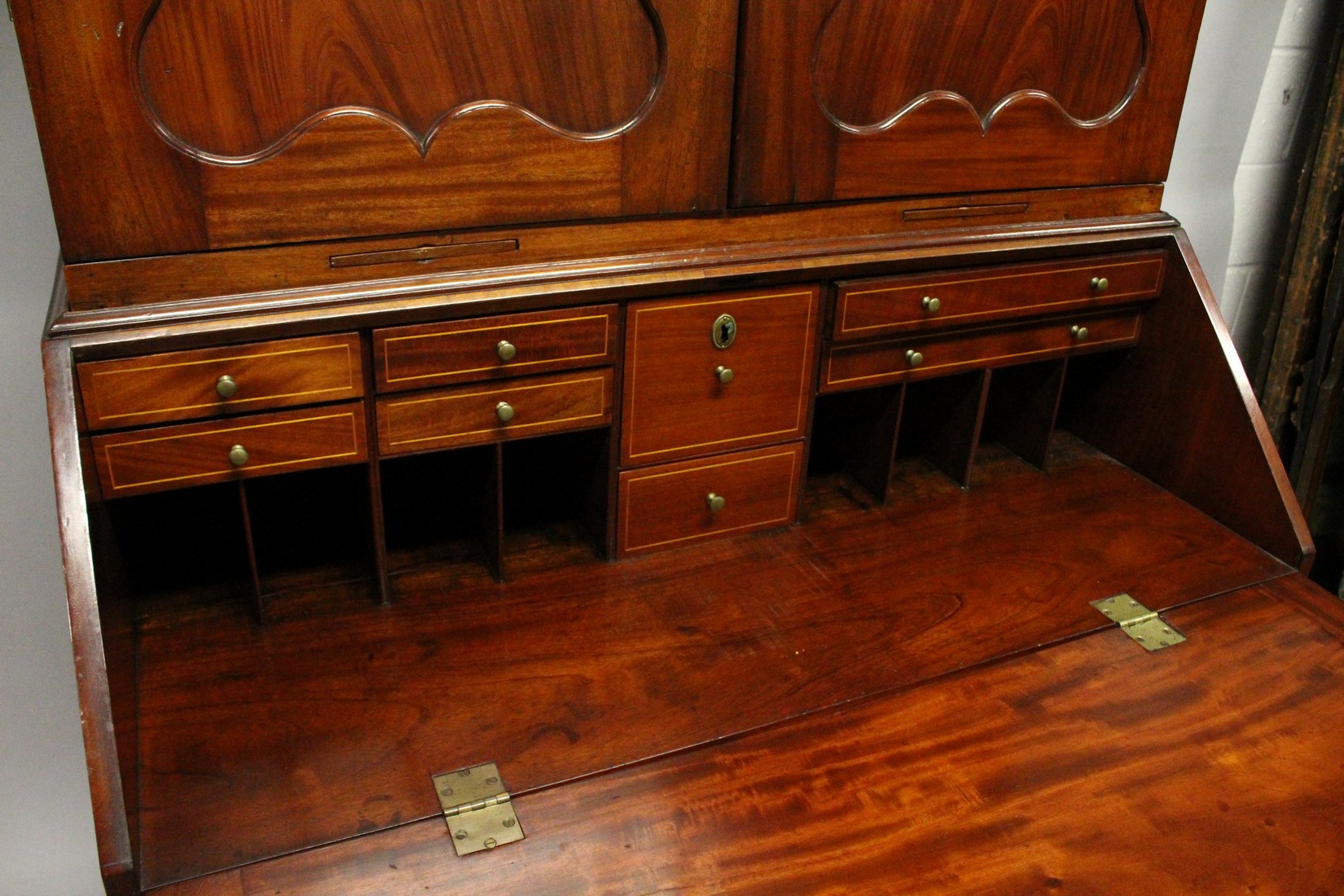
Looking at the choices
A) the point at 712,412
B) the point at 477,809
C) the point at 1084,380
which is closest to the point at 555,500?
the point at 712,412

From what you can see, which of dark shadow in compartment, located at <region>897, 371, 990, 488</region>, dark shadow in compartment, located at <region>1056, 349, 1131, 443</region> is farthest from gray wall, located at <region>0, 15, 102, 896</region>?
dark shadow in compartment, located at <region>1056, 349, 1131, 443</region>

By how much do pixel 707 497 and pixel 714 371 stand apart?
18 cm

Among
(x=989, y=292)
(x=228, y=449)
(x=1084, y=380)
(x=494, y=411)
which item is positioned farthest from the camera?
(x=1084, y=380)

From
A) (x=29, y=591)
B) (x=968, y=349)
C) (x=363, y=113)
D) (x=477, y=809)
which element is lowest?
(x=29, y=591)

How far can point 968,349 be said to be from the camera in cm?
157

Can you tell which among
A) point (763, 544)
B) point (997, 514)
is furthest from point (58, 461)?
point (997, 514)

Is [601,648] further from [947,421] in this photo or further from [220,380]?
[947,421]

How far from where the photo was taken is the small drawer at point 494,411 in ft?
4.12

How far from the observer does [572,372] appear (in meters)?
1.31

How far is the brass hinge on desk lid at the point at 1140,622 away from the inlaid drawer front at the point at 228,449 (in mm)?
926

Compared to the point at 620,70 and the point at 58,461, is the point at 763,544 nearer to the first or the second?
the point at 620,70

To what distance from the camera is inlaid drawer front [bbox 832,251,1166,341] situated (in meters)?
1.44

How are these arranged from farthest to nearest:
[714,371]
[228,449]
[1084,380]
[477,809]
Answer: [1084,380], [714,371], [228,449], [477,809]

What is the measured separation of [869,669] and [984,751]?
164mm
